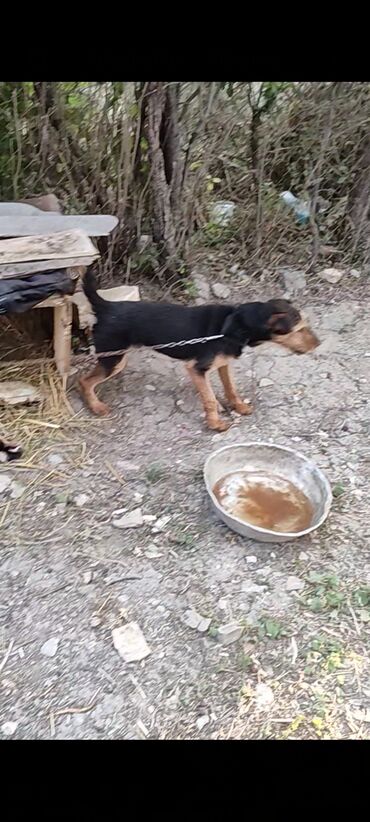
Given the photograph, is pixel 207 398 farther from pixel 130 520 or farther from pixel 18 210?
Answer: pixel 18 210

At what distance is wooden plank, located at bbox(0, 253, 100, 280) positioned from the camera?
3648 mm

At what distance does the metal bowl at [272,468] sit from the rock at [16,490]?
966 mm

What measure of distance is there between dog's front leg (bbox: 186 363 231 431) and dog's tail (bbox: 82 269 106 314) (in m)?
0.61

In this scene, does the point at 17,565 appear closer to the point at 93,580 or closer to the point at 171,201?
the point at 93,580

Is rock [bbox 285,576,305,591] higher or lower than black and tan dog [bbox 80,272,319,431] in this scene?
lower

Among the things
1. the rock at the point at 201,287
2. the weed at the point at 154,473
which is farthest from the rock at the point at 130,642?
the rock at the point at 201,287

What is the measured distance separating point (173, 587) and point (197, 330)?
1506 millimetres

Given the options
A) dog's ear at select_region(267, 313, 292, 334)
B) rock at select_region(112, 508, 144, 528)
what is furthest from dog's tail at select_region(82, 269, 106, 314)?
rock at select_region(112, 508, 144, 528)

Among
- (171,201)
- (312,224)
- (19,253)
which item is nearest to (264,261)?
(312,224)

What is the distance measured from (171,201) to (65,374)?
168 cm

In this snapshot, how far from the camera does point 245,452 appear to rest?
12.4ft

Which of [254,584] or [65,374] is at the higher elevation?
[65,374]

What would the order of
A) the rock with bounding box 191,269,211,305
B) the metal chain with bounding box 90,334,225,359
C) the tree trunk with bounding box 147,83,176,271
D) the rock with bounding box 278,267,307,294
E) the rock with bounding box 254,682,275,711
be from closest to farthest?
the rock with bounding box 254,682,275,711 < the metal chain with bounding box 90,334,225,359 < the tree trunk with bounding box 147,83,176,271 < the rock with bounding box 191,269,211,305 < the rock with bounding box 278,267,307,294

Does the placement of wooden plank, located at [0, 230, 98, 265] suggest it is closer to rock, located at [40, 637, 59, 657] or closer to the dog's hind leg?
the dog's hind leg
